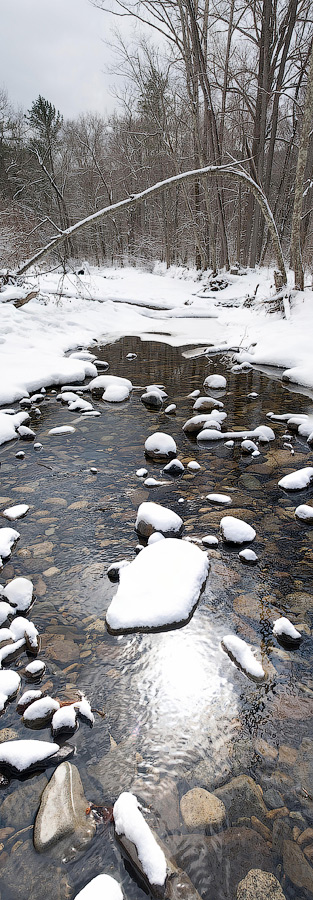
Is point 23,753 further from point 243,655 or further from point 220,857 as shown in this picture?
point 243,655

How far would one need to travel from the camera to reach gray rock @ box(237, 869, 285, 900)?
1.19m

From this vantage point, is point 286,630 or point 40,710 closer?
point 40,710

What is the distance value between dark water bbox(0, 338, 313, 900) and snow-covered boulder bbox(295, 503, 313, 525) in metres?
0.06

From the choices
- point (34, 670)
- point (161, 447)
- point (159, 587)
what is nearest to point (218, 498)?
point (161, 447)

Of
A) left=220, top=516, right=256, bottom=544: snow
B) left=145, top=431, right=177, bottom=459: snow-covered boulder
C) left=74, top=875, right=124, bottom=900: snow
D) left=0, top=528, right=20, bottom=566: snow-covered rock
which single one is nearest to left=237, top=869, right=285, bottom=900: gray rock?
left=74, top=875, right=124, bottom=900: snow

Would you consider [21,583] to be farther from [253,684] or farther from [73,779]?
[253,684]

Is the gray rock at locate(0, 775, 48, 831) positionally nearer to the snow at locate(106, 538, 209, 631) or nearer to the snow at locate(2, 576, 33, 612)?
the snow at locate(106, 538, 209, 631)

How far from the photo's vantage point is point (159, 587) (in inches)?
88.3

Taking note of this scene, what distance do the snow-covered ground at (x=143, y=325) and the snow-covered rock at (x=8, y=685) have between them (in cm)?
383

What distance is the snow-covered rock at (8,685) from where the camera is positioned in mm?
1695

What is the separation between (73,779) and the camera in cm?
144

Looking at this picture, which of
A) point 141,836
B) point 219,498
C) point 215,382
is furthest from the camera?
point 215,382

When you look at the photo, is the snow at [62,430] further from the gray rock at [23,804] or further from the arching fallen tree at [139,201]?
the gray rock at [23,804]

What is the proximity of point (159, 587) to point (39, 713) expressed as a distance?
31.9 inches
